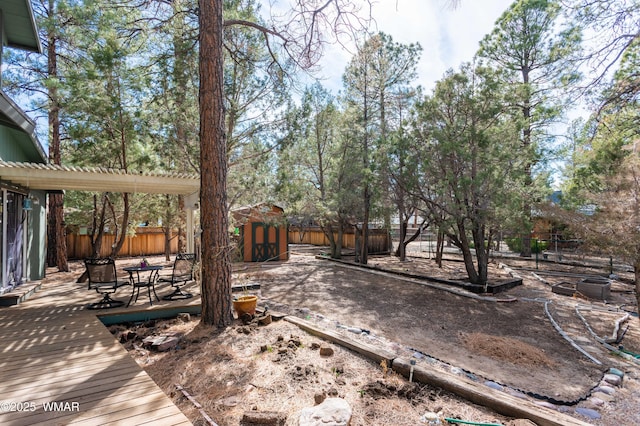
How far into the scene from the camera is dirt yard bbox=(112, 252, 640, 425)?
258 centimetres

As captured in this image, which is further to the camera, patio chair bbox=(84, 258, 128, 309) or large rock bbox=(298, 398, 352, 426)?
patio chair bbox=(84, 258, 128, 309)

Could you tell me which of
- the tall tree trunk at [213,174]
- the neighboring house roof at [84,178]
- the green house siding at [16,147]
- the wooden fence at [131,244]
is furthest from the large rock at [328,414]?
the wooden fence at [131,244]

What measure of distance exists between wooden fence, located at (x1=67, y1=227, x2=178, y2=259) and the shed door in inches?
144

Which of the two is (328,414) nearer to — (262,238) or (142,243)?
(262,238)

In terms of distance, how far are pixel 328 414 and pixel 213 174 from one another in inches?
132

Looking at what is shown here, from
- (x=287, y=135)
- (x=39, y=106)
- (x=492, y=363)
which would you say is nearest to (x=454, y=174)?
(x=287, y=135)

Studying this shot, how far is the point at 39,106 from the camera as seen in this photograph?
950cm

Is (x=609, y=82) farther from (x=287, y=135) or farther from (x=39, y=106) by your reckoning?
(x=39, y=106)

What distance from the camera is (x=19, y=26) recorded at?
6.45 meters

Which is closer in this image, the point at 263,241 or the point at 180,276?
the point at 180,276

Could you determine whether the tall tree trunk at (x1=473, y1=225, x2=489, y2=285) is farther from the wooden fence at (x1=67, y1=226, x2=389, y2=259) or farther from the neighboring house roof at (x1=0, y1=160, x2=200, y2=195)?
the wooden fence at (x1=67, y1=226, x2=389, y2=259)

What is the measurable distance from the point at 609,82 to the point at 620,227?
2.36 meters

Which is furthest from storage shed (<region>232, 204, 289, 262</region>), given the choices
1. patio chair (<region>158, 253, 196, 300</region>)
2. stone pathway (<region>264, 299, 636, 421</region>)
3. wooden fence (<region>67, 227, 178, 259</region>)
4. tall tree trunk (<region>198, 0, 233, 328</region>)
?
tall tree trunk (<region>198, 0, 233, 328</region>)

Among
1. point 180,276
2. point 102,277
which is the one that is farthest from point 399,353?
point 102,277
